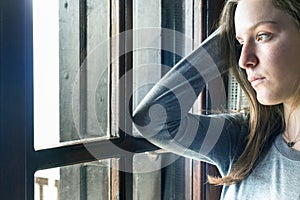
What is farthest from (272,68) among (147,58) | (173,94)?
(147,58)

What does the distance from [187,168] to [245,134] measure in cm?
31

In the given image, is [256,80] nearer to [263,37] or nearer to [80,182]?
[263,37]

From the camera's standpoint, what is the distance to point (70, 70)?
0.96m

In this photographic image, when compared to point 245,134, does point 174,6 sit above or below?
above

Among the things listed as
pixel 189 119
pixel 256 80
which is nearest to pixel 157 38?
pixel 189 119

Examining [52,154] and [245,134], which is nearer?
[52,154]

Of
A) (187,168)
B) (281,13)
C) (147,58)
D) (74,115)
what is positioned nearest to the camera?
(281,13)

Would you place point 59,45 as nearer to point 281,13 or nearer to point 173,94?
point 173,94

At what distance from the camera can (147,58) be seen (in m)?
1.16

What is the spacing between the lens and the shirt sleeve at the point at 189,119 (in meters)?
0.99

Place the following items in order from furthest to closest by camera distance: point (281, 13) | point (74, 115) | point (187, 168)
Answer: point (187, 168)
point (74, 115)
point (281, 13)

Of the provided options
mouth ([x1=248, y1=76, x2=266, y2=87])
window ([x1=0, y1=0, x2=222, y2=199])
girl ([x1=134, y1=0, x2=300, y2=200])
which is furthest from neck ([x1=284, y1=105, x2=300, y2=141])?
window ([x1=0, y1=0, x2=222, y2=199])

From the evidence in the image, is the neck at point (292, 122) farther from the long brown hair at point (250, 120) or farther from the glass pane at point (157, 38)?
the glass pane at point (157, 38)

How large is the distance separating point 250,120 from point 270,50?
24cm
